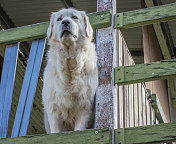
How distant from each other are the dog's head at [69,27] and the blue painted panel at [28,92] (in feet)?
0.68

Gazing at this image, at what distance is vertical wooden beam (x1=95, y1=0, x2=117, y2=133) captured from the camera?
430 cm

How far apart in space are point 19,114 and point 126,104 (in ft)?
4.08

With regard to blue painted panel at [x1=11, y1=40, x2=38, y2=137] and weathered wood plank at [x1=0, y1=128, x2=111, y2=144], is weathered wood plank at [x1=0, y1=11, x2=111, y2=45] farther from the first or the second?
weathered wood plank at [x1=0, y1=128, x2=111, y2=144]

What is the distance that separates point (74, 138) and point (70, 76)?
1.28 metres

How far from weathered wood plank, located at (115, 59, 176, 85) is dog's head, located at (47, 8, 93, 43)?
1101 mm

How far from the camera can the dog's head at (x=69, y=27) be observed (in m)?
5.18

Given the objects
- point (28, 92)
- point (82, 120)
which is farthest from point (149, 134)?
point (28, 92)

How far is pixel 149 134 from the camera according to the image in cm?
391

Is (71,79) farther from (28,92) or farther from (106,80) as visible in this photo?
(106,80)

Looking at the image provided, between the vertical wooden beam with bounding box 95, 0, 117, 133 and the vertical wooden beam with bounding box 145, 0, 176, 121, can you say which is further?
the vertical wooden beam with bounding box 145, 0, 176, 121

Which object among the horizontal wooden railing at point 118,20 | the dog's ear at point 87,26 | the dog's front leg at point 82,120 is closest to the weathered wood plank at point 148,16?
the horizontal wooden railing at point 118,20

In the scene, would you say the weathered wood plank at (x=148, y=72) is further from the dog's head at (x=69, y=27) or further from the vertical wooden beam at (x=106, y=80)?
the dog's head at (x=69, y=27)

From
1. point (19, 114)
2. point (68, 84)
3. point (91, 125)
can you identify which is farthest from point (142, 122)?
point (19, 114)

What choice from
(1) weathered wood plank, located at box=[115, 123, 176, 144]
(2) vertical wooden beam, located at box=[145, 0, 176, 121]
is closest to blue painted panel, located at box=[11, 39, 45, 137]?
(1) weathered wood plank, located at box=[115, 123, 176, 144]
